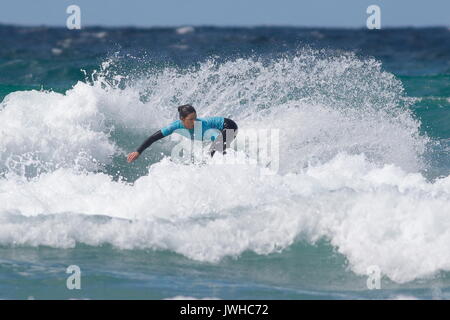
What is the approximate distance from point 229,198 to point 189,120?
1380 mm

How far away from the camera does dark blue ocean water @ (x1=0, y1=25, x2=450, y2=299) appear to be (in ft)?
27.3

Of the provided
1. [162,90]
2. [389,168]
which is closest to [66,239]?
[389,168]

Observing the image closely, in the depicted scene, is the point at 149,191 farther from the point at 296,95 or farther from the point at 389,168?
the point at 296,95

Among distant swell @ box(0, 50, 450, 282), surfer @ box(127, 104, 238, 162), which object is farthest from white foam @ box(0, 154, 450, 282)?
surfer @ box(127, 104, 238, 162)

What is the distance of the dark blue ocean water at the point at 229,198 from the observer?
8.33m

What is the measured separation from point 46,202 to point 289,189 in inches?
119

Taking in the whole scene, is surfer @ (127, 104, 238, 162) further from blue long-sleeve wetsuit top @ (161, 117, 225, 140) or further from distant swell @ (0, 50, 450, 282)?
distant swell @ (0, 50, 450, 282)

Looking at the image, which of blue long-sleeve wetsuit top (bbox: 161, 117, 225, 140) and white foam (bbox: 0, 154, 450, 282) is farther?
blue long-sleeve wetsuit top (bbox: 161, 117, 225, 140)

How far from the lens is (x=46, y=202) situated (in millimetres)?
Answer: 10188

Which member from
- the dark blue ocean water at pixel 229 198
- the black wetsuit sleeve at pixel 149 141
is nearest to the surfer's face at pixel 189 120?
the black wetsuit sleeve at pixel 149 141

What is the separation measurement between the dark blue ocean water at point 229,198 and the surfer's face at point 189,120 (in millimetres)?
593

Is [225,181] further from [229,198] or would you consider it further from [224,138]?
[224,138]

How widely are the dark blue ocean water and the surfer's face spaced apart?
593mm

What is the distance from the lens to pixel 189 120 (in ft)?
34.9
